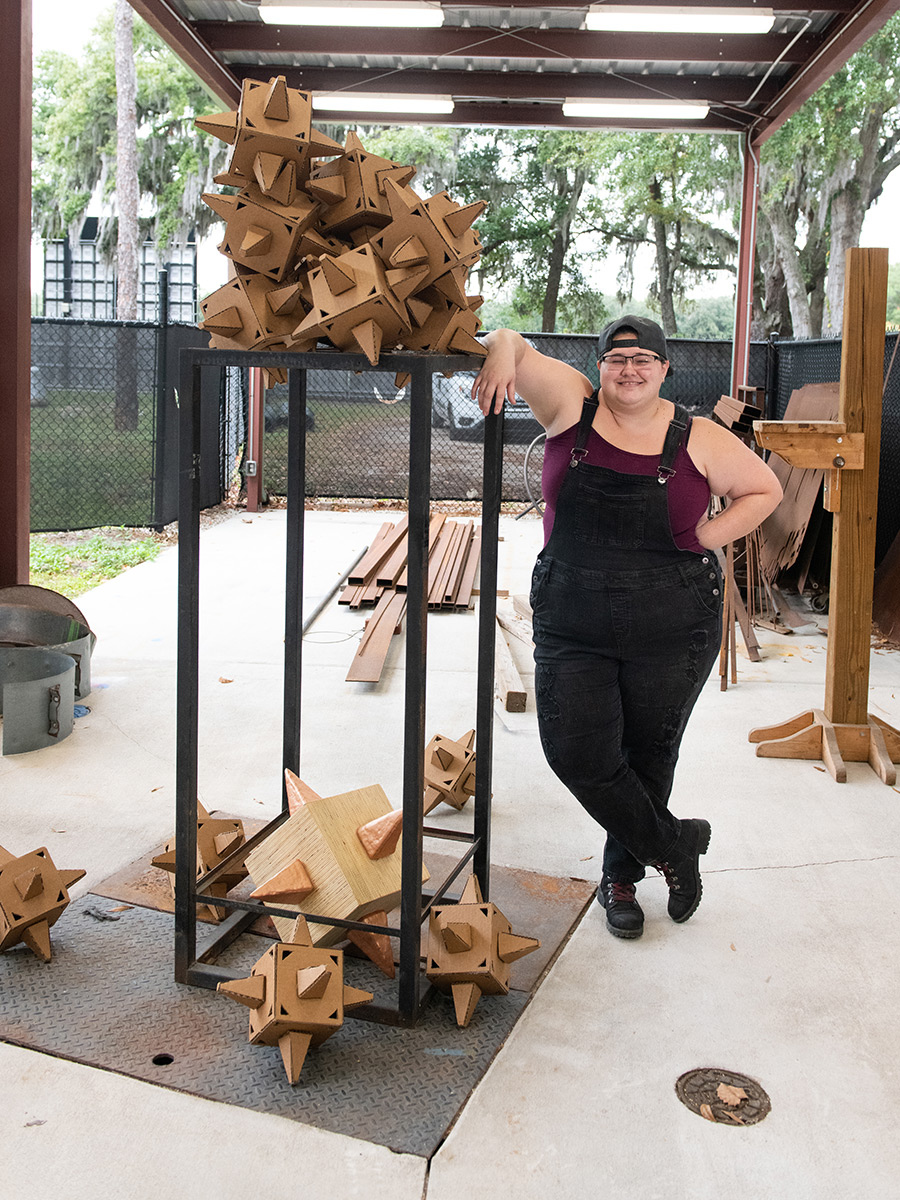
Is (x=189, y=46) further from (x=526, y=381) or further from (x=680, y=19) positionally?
(x=526, y=381)

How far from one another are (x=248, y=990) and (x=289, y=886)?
38 centimetres

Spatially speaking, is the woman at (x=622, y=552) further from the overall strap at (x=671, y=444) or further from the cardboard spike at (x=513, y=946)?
the cardboard spike at (x=513, y=946)

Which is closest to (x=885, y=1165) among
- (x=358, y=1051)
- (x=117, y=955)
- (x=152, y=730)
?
(x=358, y=1051)

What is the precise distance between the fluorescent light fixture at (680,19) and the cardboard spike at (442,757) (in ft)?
22.0

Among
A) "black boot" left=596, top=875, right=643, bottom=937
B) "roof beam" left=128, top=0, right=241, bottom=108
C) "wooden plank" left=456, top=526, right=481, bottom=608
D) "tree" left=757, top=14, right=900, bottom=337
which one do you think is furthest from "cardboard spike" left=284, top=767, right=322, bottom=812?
"tree" left=757, top=14, right=900, bottom=337

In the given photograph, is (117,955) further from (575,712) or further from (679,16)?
(679,16)

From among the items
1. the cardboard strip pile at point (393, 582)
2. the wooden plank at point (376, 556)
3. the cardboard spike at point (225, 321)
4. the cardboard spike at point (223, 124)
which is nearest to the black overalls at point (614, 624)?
the cardboard spike at point (225, 321)

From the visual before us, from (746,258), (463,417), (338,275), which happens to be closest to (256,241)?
(338,275)

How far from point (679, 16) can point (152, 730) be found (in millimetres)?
7001

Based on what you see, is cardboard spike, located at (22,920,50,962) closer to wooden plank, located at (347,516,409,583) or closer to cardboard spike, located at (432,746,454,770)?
cardboard spike, located at (432,746,454,770)

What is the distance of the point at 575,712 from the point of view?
10.0 feet

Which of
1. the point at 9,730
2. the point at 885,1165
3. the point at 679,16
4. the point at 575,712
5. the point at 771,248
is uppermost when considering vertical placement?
the point at 771,248

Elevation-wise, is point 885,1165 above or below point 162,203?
below

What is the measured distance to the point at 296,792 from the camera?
3.32 meters
